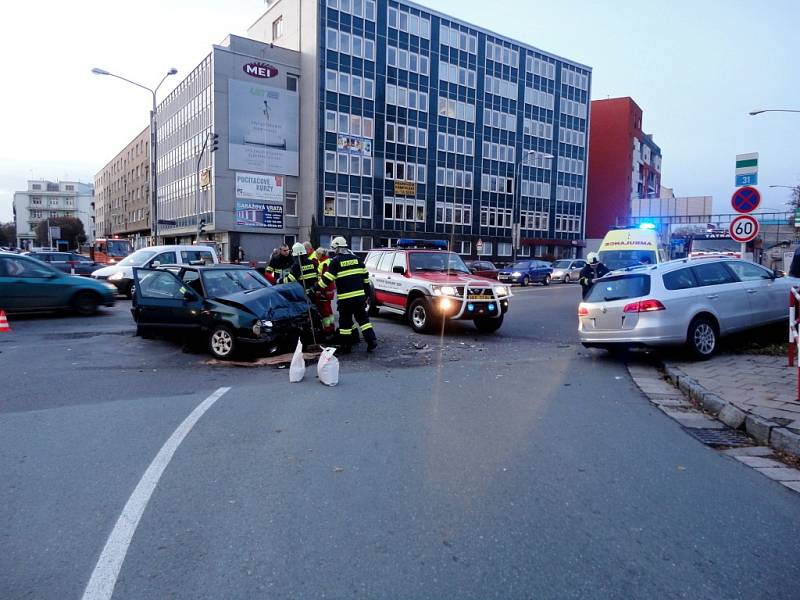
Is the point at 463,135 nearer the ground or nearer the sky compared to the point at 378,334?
nearer the sky

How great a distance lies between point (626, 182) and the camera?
73.2 metres

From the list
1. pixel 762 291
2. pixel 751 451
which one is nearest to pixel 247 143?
pixel 762 291

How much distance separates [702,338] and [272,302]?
6.99 metres

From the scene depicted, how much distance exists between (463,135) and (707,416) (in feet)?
170

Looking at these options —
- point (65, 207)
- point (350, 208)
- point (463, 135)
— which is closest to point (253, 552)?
point (350, 208)

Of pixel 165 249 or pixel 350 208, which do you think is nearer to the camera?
pixel 165 249

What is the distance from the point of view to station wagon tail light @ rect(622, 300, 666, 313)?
9.06m

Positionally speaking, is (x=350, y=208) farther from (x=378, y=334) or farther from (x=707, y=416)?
(x=707, y=416)

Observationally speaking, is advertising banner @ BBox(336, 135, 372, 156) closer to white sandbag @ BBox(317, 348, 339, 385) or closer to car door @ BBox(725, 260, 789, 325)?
car door @ BBox(725, 260, 789, 325)

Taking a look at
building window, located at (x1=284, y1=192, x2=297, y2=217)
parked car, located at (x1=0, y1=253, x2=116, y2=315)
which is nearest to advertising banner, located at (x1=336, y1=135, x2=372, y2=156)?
building window, located at (x1=284, y1=192, x2=297, y2=217)

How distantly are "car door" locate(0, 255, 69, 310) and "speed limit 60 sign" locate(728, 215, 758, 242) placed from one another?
15533 mm

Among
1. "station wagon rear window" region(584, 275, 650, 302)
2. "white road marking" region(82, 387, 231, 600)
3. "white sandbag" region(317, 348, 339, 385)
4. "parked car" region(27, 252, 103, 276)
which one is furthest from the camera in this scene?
"parked car" region(27, 252, 103, 276)

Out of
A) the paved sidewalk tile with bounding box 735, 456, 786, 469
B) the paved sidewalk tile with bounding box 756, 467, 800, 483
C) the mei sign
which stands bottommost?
the paved sidewalk tile with bounding box 735, 456, 786, 469

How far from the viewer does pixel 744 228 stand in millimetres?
11898
